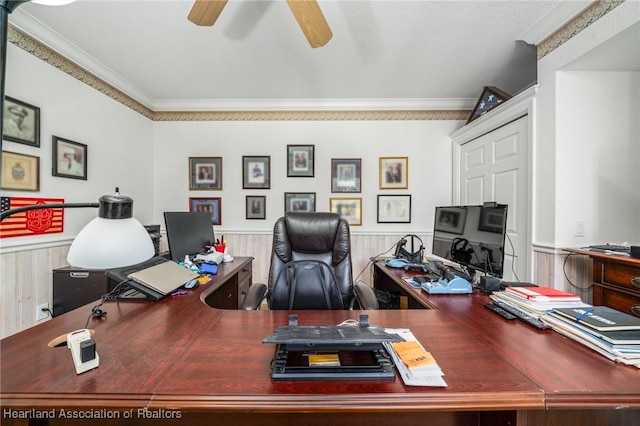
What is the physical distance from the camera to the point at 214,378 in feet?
2.45

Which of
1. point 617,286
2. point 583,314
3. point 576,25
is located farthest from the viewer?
point 576,25

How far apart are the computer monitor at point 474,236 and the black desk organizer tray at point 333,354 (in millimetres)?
1115

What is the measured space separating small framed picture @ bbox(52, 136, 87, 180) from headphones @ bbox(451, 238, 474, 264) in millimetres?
3176

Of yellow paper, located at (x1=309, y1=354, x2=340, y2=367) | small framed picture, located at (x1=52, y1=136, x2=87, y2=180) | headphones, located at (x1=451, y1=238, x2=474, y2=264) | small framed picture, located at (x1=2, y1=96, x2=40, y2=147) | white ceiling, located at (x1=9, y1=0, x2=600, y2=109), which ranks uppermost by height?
white ceiling, located at (x1=9, y1=0, x2=600, y2=109)

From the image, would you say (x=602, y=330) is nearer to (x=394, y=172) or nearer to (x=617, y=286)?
(x=617, y=286)

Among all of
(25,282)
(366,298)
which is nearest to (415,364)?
(366,298)

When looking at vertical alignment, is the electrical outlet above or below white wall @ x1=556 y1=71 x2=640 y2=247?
below

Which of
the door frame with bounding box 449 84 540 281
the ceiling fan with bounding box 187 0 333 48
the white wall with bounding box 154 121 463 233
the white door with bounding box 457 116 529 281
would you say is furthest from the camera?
the white wall with bounding box 154 121 463 233

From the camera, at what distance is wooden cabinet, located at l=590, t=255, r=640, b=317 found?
1472 mm

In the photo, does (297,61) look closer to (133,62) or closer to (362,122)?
(362,122)

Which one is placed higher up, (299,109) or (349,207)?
(299,109)

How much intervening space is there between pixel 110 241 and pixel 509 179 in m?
2.86

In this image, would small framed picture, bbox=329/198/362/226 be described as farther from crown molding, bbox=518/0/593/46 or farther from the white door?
crown molding, bbox=518/0/593/46

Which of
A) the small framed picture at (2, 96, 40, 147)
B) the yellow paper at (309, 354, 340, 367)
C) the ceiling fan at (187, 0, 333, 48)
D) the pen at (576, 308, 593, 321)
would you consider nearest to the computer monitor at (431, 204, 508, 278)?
the pen at (576, 308, 593, 321)
